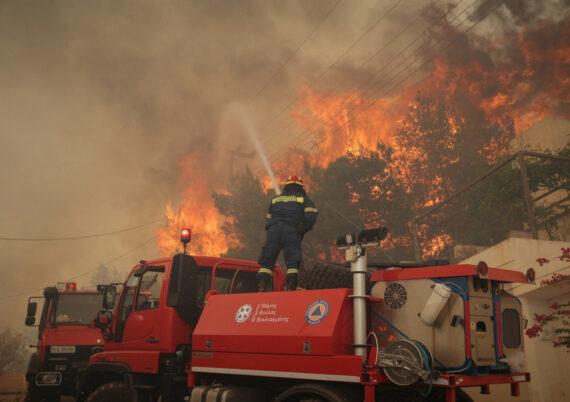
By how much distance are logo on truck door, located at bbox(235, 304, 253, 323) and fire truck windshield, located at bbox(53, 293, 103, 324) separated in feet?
24.8

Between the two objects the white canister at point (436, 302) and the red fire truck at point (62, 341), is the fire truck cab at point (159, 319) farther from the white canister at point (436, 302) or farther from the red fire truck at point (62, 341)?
the red fire truck at point (62, 341)

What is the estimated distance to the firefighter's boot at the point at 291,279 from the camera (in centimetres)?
629

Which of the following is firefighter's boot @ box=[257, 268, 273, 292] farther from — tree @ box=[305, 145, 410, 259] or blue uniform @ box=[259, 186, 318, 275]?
tree @ box=[305, 145, 410, 259]

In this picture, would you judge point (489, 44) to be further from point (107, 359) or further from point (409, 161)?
point (107, 359)

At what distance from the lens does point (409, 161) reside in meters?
29.2

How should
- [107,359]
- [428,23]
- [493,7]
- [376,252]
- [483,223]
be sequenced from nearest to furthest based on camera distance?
[107,359] → [483,223] → [376,252] → [493,7] → [428,23]

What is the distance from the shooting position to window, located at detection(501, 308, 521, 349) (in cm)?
495

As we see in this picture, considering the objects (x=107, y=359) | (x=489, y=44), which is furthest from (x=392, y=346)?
(x=489, y=44)

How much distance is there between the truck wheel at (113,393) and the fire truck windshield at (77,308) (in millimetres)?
5387

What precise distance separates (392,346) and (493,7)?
37.2m

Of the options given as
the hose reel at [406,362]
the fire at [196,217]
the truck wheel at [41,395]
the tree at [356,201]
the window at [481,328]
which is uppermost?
the fire at [196,217]

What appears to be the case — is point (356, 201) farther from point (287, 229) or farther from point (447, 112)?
point (287, 229)

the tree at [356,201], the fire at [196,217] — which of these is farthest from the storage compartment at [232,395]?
the fire at [196,217]

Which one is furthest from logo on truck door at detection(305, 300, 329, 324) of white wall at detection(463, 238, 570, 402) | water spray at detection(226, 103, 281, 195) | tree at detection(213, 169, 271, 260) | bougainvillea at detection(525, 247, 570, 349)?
water spray at detection(226, 103, 281, 195)
